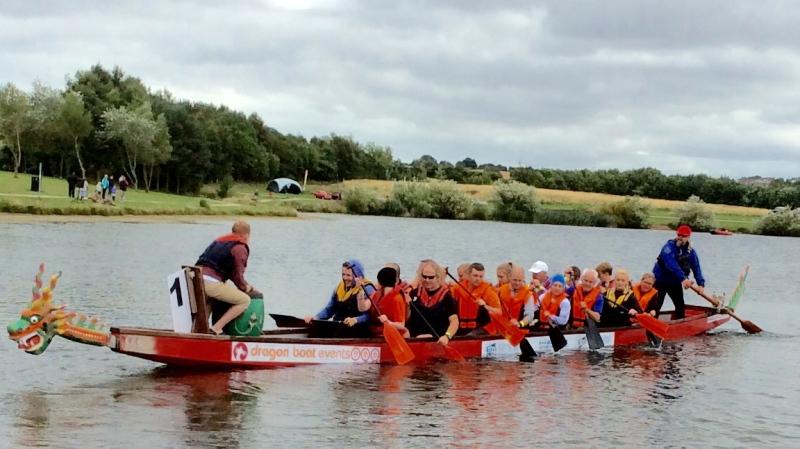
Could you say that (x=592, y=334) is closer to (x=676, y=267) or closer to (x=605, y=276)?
(x=605, y=276)

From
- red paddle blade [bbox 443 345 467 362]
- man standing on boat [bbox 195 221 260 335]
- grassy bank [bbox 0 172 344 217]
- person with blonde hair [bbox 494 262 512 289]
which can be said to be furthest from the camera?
grassy bank [bbox 0 172 344 217]

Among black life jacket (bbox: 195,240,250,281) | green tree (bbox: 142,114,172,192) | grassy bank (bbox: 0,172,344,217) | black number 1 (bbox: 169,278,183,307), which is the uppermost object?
green tree (bbox: 142,114,172,192)

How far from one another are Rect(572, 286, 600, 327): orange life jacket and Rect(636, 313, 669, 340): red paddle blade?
1016mm

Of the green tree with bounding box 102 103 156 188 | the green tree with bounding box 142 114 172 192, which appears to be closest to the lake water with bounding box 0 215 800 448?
the green tree with bounding box 102 103 156 188

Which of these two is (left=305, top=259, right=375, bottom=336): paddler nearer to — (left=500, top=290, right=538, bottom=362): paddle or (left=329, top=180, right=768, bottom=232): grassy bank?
(left=500, top=290, right=538, bottom=362): paddle

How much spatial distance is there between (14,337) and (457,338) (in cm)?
693

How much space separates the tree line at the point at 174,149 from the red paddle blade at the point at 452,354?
53.9 metres

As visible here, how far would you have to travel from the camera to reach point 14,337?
38.3ft

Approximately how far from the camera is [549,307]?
17422 millimetres

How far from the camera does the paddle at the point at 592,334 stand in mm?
17719

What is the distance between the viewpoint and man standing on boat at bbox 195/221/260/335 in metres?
13.1

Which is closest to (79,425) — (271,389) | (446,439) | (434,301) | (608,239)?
(271,389)

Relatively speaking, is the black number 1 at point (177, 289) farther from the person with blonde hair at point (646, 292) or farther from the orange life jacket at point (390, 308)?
the person with blonde hair at point (646, 292)

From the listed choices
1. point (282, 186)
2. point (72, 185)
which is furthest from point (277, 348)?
point (282, 186)
